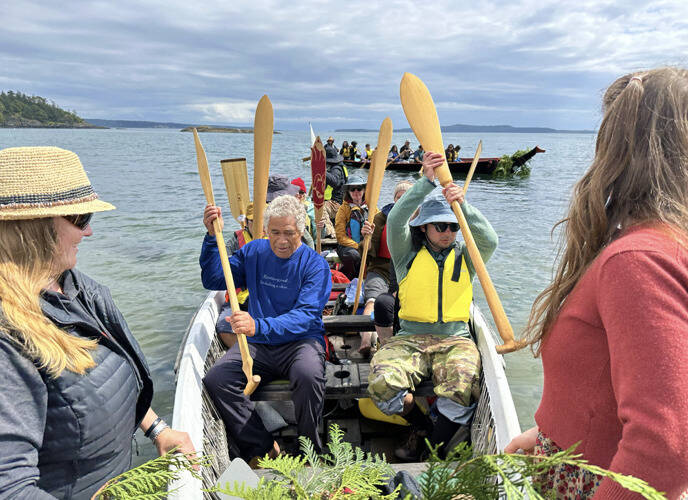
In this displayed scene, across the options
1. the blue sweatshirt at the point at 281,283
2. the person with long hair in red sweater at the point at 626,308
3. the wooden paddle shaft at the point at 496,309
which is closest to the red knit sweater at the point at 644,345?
the person with long hair in red sweater at the point at 626,308

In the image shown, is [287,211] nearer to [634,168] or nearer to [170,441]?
[170,441]

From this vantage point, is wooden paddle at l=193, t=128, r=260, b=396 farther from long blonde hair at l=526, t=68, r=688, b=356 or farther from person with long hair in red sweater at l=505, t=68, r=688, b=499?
long blonde hair at l=526, t=68, r=688, b=356

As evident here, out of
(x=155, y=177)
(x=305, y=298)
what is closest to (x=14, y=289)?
(x=305, y=298)

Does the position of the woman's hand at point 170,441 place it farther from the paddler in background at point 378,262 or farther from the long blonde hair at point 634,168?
the paddler in background at point 378,262

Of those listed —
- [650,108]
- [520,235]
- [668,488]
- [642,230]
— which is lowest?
[520,235]

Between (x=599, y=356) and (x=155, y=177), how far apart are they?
2573cm

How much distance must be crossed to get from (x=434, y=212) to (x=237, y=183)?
7.38 feet

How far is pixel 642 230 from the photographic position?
80 cm

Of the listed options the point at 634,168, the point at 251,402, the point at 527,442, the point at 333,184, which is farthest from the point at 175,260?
the point at 634,168

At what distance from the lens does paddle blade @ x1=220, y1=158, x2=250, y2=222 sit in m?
4.12

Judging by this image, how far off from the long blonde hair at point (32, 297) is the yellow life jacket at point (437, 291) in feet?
6.03

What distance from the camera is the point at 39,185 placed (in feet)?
3.68

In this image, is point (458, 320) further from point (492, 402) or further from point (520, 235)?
point (520, 235)

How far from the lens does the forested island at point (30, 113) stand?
355ft
